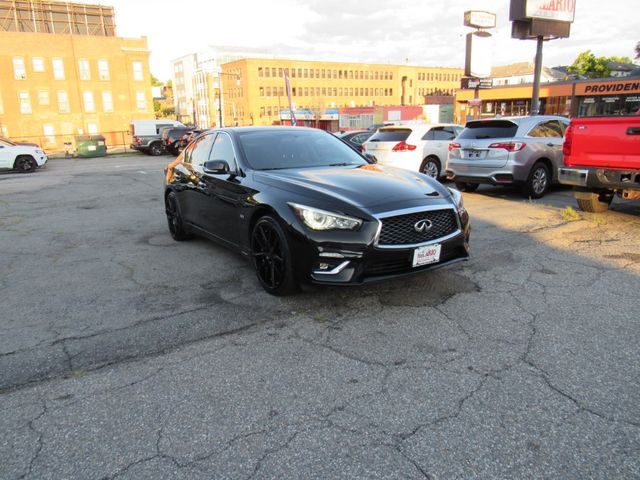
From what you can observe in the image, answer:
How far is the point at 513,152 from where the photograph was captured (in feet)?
30.4

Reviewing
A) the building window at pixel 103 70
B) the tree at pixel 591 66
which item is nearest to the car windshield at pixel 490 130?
the building window at pixel 103 70

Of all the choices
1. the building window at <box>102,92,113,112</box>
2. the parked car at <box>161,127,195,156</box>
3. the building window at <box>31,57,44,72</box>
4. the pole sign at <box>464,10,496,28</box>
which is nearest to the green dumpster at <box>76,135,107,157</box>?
the parked car at <box>161,127,195,156</box>

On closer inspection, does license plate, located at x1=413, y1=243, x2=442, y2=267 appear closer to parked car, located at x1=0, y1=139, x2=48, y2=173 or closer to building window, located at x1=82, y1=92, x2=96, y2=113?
parked car, located at x1=0, y1=139, x2=48, y2=173

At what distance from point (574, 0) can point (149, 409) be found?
23.7 metres

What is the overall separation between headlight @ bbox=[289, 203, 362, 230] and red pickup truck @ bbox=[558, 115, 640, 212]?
485cm

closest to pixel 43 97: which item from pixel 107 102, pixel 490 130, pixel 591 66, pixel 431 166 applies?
pixel 107 102

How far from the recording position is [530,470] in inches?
90.0

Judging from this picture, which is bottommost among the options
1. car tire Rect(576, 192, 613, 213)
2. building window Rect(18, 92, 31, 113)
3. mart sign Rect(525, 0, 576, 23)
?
car tire Rect(576, 192, 613, 213)

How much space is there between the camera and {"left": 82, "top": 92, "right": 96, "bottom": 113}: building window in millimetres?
54562

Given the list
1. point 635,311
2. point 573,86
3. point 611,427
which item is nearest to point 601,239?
point 635,311

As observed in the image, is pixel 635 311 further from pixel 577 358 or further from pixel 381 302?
pixel 381 302

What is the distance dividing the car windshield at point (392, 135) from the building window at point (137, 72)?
52.9 metres

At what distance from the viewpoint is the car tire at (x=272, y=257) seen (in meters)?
4.26

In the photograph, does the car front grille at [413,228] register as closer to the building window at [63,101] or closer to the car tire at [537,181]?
the car tire at [537,181]
